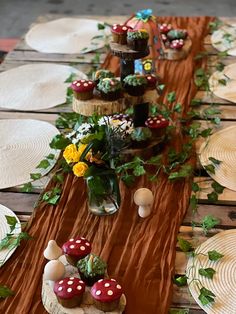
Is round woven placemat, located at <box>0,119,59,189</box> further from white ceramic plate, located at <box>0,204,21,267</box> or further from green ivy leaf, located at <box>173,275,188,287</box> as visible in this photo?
green ivy leaf, located at <box>173,275,188,287</box>

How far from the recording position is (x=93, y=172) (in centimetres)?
142

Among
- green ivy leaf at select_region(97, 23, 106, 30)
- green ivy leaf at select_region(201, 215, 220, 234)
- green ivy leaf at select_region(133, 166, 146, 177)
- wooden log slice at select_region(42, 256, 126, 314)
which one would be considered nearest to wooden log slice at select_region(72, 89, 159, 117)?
green ivy leaf at select_region(133, 166, 146, 177)

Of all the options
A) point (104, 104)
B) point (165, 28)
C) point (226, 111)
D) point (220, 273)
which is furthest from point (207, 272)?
point (165, 28)

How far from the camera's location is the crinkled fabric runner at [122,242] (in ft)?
4.17

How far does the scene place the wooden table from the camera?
1359mm

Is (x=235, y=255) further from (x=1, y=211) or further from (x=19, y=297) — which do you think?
(x=1, y=211)

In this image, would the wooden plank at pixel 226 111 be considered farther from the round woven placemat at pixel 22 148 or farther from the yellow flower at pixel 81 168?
the yellow flower at pixel 81 168

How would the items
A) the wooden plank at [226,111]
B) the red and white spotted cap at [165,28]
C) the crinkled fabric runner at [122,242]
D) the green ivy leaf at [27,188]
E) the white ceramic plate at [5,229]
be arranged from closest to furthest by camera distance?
the crinkled fabric runner at [122,242], the white ceramic plate at [5,229], the green ivy leaf at [27,188], the wooden plank at [226,111], the red and white spotted cap at [165,28]

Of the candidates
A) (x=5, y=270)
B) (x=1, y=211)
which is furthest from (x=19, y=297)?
(x=1, y=211)

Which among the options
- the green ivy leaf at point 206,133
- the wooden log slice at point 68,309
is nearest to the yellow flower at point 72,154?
the wooden log slice at point 68,309

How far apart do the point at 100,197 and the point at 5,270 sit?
293 millimetres

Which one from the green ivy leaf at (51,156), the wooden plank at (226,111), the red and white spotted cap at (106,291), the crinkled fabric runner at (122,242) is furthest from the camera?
the wooden plank at (226,111)

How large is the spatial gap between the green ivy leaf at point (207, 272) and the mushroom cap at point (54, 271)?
307 mm

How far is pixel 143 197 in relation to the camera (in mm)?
1461
